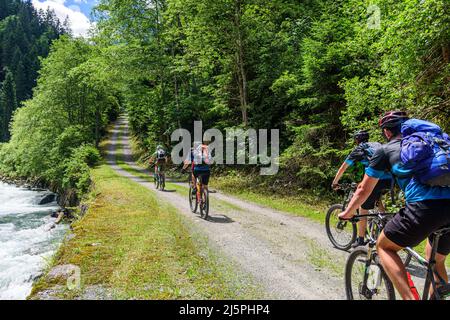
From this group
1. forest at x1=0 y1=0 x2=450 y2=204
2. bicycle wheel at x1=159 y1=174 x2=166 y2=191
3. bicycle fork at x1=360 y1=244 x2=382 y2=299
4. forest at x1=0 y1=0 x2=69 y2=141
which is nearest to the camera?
bicycle fork at x1=360 y1=244 x2=382 y2=299

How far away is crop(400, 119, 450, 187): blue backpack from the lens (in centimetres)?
306

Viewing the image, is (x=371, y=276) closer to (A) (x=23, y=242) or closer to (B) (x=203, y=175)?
(B) (x=203, y=175)

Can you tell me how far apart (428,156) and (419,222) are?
2.08 feet

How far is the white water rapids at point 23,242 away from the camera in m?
8.68

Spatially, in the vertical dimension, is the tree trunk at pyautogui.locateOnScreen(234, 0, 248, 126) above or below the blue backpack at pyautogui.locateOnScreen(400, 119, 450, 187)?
above

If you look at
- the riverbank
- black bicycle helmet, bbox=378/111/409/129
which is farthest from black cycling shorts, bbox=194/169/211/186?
black bicycle helmet, bbox=378/111/409/129

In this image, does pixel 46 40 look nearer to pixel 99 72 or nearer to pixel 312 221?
pixel 99 72

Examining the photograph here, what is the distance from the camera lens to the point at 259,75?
722 inches

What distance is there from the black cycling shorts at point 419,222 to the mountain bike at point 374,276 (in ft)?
0.66

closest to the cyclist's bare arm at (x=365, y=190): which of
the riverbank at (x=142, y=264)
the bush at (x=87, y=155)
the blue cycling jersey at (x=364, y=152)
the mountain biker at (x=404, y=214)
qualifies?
the mountain biker at (x=404, y=214)

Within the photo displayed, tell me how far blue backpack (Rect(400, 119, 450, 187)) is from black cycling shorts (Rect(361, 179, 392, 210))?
8.29 ft

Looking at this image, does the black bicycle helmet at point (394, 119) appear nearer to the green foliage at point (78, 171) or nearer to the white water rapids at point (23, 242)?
the white water rapids at point (23, 242)

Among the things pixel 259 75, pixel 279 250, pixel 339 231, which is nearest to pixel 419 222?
pixel 279 250

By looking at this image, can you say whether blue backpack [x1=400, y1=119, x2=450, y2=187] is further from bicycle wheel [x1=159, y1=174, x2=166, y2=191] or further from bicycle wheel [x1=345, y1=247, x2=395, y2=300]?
bicycle wheel [x1=159, y1=174, x2=166, y2=191]
